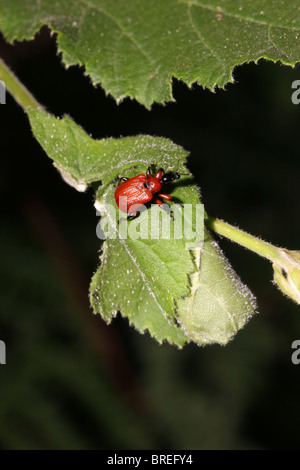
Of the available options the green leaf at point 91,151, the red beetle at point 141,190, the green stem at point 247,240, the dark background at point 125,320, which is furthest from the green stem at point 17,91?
the dark background at point 125,320

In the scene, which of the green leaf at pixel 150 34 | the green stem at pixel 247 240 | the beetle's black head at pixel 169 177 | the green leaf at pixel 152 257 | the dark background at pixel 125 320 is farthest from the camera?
the dark background at pixel 125 320

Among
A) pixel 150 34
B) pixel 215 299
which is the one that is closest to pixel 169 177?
pixel 215 299

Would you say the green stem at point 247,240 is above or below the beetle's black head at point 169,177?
below

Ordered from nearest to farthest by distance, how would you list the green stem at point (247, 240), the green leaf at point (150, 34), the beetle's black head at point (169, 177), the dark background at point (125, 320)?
the green stem at point (247, 240) → the beetle's black head at point (169, 177) → the green leaf at point (150, 34) → the dark background at point (125, 320)

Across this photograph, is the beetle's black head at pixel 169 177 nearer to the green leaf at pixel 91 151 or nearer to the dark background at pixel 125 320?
the green leaf at pixel 91 151

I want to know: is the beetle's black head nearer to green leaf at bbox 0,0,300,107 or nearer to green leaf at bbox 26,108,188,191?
green leaf at bbox 26,108,188,191

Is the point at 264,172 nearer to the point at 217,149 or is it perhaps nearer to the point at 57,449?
the point at 217,149

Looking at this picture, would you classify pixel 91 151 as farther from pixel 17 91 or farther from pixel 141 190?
pixel 17 91
